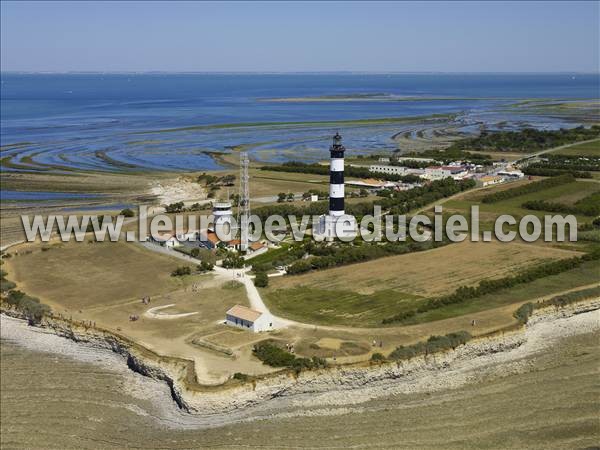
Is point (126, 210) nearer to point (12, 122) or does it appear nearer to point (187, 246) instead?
point (187, 246)

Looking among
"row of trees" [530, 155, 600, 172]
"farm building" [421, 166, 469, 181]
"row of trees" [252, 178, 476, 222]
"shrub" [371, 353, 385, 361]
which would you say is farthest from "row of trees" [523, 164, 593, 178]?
"shrub" [371, 353, 385, 361]

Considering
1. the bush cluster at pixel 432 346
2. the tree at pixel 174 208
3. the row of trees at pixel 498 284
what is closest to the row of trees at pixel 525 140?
the tree at pixel 174 208

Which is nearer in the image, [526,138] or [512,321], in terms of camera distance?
[512,321]

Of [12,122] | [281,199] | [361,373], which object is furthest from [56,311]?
[12,122]

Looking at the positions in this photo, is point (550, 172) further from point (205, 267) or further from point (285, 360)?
point (285, 360)

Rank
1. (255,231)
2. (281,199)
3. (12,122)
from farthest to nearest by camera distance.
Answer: (12,122) < (281,199) < (255,231)

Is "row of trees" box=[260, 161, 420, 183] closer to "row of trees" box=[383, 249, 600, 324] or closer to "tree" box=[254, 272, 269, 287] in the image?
"row of trees" box=[383, 249, 600, 324]
